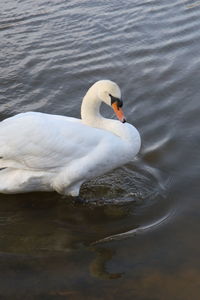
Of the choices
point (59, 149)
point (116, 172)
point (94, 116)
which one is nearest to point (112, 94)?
point (94, 116)

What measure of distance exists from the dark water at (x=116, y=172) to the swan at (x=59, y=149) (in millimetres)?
359

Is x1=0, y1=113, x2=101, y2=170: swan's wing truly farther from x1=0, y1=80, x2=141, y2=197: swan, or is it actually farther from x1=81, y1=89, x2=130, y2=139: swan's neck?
x1=81, y1=89, x2=130, y2=139: swan's neck

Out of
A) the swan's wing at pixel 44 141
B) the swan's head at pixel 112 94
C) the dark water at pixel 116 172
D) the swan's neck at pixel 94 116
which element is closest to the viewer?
the dark water at pixel 116 172

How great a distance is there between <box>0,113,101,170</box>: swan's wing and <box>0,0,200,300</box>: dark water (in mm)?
589

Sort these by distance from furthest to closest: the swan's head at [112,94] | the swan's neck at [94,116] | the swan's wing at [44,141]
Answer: the swan's neck at [94,116], the swan's head at [112,94], the swan's wing at [44,141]

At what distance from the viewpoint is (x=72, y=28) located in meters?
10.3

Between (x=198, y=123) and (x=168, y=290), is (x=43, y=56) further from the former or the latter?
(x=168, y=290)

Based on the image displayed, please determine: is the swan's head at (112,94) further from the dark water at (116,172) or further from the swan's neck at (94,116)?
the dark water at (116,172)

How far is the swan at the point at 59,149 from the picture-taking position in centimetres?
515

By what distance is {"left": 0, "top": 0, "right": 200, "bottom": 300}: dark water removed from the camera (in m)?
4.28

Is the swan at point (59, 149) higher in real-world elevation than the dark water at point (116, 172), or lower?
higher

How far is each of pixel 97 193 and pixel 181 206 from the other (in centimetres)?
103

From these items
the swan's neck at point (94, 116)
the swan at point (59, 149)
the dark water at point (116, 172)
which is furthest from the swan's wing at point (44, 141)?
the dark water at point (116, 172)

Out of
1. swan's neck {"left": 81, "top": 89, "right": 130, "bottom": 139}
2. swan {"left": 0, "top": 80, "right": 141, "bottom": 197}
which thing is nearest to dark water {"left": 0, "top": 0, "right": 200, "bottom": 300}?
swan {"left": 0, "top": 80, "right": 141, "bottom": 197}
